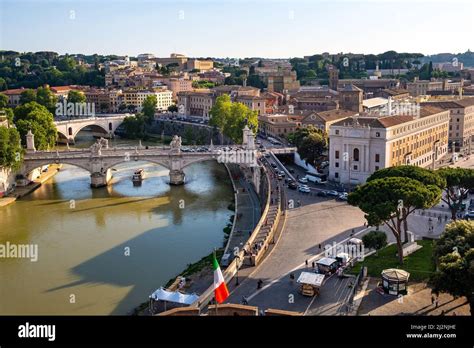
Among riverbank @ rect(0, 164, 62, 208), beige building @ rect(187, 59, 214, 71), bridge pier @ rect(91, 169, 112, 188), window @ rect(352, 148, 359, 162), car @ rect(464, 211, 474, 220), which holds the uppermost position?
beige building @ rect(187, 59, 214, 71)

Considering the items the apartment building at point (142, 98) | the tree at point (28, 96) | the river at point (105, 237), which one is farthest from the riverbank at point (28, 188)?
the apartment building at point (142, 98)

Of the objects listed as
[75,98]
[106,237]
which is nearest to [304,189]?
[106,237]

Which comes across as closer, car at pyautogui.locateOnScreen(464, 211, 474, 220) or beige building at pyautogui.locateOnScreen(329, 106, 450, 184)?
car at pyautogui.locateOnScreen(464, 211, 474, 220)

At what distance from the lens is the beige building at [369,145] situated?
56.8ft

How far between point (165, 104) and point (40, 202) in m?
25.7

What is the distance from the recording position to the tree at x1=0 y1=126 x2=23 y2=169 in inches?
736

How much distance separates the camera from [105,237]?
14.6 metres

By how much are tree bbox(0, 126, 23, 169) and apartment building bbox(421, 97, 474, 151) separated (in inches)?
662

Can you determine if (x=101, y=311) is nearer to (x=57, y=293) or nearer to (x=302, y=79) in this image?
(x=57, y=293)

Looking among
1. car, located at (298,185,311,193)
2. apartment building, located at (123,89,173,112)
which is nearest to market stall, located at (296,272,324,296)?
car, located at (298,185,311,193)

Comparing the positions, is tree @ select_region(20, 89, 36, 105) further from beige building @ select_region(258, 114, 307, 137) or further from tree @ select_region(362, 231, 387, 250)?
tree @ select_region(362, 231, 387, 250)

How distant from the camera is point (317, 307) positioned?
329 inches
